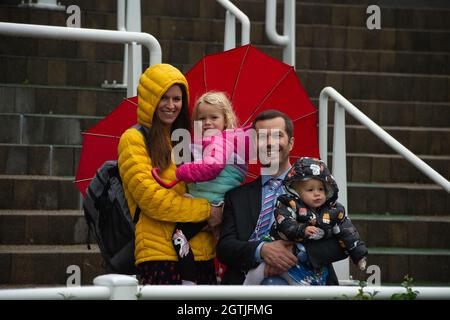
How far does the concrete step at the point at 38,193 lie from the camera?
7844mm

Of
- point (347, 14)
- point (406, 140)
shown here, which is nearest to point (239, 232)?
point (406, 140)

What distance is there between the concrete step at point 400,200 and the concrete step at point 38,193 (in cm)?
196

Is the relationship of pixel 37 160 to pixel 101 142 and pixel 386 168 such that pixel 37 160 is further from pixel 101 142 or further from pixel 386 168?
pixel 386 168

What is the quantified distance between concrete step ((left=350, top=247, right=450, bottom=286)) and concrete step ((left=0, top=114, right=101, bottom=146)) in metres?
2.09

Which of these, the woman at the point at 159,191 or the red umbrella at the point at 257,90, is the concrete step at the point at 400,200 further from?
the woman at the point at 159,191

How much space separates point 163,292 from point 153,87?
59.9 inches

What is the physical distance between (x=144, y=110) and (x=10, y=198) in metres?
2.30

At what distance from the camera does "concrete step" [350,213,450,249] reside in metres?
8.23

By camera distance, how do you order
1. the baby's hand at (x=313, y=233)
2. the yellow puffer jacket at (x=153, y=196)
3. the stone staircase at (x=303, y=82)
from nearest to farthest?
the baby's hand at (x=313, y=233) < the yellow puffer jacket at (x=153, y=196) < the stone staircase at (x=303, y=82)

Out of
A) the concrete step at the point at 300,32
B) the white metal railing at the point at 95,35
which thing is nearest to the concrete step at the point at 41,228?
the white metal railing at the point at 95,35

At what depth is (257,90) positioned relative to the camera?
6277 mm

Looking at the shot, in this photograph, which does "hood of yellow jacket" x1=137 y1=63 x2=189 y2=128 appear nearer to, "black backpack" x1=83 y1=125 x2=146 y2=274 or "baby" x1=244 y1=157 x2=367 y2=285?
"black backpack" x1=83 y1=125 x2=146 y2=274
